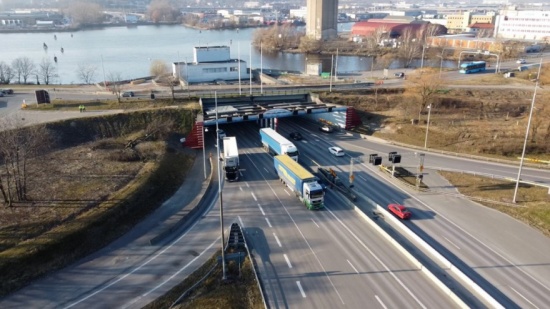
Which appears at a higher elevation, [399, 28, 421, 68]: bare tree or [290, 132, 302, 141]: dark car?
[399, 28, 421, 68]: bare tree

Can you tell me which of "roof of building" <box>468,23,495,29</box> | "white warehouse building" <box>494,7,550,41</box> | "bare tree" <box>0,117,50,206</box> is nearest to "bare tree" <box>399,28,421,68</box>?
"white warehouse building" <box>494,7,550,41</box>

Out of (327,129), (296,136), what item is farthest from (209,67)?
(296,136)

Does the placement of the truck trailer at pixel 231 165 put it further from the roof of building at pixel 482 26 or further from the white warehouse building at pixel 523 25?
the roof of building at pixel 482 26

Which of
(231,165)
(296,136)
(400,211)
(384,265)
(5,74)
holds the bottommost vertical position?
(384,265)

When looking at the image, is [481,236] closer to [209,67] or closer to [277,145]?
[277,145]

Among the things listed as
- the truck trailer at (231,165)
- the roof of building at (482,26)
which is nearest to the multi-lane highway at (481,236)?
the truck trailer at (231,165)

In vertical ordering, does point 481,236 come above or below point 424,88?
below

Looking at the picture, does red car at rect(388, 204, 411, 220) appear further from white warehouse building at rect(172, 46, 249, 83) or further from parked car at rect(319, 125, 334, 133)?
white warehouse building at rect(172, 46, 249, 83)
